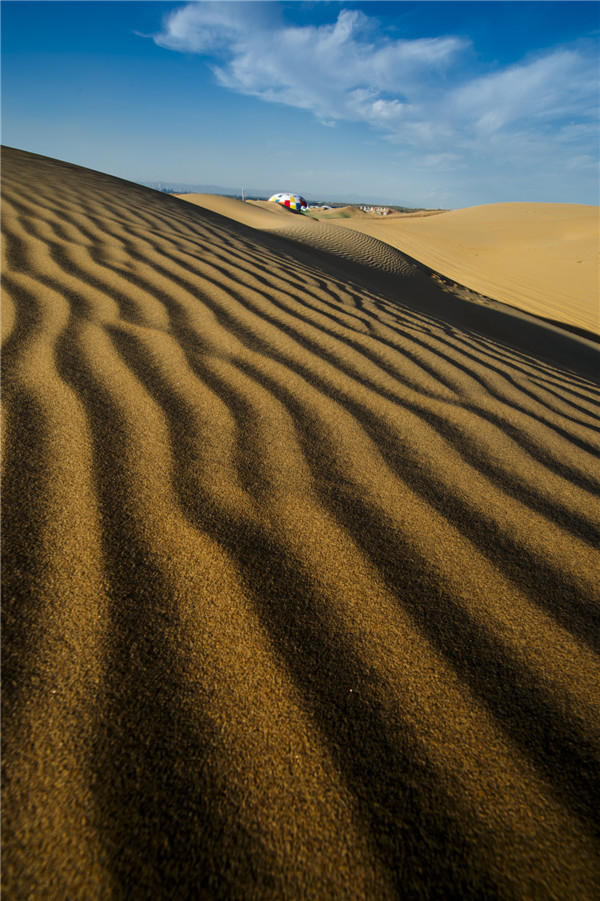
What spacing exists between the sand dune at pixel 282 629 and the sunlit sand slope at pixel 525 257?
19.2 ft

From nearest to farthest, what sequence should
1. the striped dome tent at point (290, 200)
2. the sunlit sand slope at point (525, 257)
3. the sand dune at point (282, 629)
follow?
the sand dune at point (282, 629) < the sunlit sand slope at point (525, 257) < the striped dome tent at point (290, 200)

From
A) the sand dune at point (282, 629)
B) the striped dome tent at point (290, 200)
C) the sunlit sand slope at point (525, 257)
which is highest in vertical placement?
the striped dome tent at point (290, 200)

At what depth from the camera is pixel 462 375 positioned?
1.95 meters

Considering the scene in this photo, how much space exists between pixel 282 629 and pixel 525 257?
11.9m

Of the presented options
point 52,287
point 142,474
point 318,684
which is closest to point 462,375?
point 142,474

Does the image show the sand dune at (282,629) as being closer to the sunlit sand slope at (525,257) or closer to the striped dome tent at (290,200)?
the sunlit sand slope at (525,257)

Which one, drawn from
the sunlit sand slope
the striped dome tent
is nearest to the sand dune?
the sunlit sand slope

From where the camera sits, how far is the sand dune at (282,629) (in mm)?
506

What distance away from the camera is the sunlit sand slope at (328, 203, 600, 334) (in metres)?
6.91

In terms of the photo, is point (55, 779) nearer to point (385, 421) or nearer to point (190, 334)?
point (385, 421)

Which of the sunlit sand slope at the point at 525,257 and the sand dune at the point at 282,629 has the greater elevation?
the sunlit sand slope at the point at 525,257

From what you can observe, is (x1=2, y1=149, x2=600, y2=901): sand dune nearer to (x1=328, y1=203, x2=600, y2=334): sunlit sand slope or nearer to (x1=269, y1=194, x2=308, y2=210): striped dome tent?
(x1=328, y1=203, x2=600, y2=334): sunlit sand slope

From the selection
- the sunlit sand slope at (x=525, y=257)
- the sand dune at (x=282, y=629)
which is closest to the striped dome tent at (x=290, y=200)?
the sunlit sand slope at (x=525, y=257)

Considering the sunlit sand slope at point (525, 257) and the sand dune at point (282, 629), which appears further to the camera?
the sunlit sand slope at point (525, 257)
